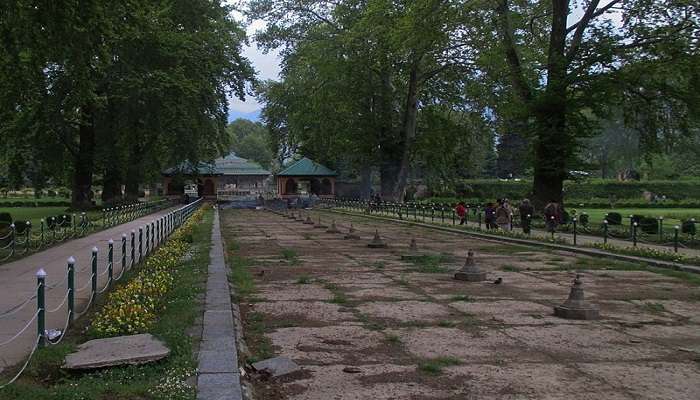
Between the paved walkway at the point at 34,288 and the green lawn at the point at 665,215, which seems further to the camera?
the green lawn at the point at 665,215

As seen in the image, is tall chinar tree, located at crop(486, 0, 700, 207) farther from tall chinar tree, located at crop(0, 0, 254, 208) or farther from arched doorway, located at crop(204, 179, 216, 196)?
arched doorway, located at crop(204, 179, 216, 196)

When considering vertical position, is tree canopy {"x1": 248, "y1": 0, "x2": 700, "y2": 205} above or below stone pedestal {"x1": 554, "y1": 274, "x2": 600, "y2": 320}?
above

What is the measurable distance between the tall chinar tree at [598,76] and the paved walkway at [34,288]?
17832 millimetres

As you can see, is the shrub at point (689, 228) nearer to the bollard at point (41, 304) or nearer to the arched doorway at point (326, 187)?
the bollard at point (41, 304)

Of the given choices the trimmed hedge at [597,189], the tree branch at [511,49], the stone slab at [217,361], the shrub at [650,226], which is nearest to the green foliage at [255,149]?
the trimmed hedge at [597,189]

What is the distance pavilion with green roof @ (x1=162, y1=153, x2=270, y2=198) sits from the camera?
2253 inches

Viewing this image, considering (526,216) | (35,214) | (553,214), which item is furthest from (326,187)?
(553,214)

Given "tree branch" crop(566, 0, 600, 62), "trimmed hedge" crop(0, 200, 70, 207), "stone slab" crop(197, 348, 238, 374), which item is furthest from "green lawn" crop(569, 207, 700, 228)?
"trimmed hedge" crop(0, 200, 70, 207)

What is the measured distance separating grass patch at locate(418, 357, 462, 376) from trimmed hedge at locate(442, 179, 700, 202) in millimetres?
61061

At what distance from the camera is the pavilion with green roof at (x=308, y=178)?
73.3 m

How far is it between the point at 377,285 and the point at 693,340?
5.75m

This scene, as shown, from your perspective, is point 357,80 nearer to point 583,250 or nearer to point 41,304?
point 583,250

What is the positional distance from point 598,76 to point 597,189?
153 ft

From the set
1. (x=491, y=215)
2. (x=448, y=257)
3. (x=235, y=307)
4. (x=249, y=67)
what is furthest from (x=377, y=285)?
→ (x=249, y=67)
